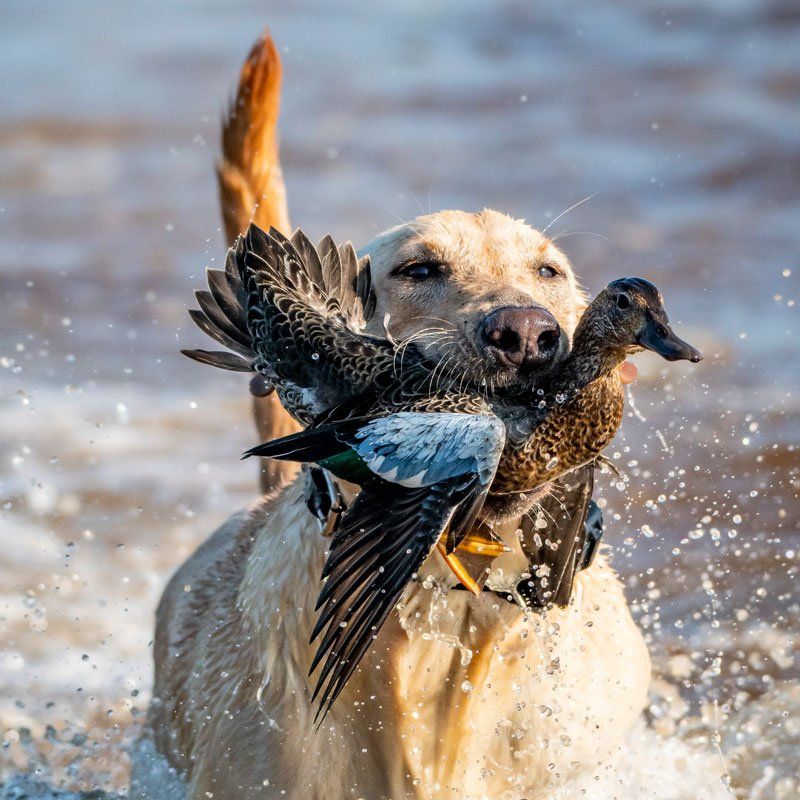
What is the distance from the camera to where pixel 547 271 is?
3.39m

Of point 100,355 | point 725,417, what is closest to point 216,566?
point 725,417

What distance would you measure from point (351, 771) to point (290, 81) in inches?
377

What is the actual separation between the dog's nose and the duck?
2.7 inches

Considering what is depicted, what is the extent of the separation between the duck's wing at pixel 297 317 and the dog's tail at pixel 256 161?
1065 millimetres

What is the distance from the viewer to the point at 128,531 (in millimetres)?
6242

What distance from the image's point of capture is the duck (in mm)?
2354

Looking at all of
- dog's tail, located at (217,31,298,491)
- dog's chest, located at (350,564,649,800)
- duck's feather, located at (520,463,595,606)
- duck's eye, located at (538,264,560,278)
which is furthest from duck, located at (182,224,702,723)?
dog's tail, located at (217,31,298,491)

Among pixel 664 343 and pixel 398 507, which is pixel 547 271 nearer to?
pixel 664 343

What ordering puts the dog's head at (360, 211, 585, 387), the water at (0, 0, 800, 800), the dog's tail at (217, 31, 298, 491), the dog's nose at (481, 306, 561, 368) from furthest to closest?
the water at (0, 0, 800, 800) → the dog's tail at (217, 31, 298, 491) → the dog's head at (360, 211, 585, 387) → the dog's nose at (481, 306, 561, 368)

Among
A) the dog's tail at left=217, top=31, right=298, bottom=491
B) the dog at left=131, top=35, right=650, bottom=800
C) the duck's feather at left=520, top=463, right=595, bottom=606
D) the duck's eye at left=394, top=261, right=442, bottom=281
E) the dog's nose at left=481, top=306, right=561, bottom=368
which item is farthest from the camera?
the dog's tail at left=217, top=31, right=298, bottom=491

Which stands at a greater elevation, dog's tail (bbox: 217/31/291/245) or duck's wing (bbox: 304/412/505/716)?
dog's tail (bbox: 217/31/291/245)

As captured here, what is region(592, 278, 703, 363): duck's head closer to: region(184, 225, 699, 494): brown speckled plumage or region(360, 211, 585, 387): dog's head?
region(184, 225, 699, 494): brown speckled plumage

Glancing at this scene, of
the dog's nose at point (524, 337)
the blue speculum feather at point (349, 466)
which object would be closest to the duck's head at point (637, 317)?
the dog's nose at point (524, 337)

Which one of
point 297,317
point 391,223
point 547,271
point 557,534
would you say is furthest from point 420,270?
point 391,223
